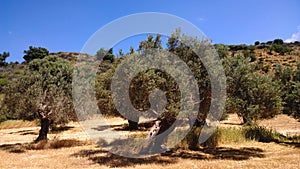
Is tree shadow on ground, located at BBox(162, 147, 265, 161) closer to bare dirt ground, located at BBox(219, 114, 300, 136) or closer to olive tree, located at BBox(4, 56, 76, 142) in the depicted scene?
olive tree, located at BBox(4, 56, 76, 142)

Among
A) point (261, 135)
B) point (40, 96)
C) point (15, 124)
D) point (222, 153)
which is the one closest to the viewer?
point (222, 153)

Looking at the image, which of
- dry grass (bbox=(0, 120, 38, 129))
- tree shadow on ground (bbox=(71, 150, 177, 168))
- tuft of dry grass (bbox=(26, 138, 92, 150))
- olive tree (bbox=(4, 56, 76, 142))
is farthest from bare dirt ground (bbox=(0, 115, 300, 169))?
dry grass (bbox=(0, 120, 38, 129))

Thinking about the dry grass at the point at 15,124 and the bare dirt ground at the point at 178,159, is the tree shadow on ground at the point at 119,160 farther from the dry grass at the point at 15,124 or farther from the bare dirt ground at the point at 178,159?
the dry grass at the point at 15,124

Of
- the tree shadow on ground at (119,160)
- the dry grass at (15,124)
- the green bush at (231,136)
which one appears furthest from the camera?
the dry grass at (15,124)

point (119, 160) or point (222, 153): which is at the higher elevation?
point (222, 153)

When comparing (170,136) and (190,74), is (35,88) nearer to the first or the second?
(170,136)

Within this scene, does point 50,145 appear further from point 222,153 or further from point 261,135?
point 261,135

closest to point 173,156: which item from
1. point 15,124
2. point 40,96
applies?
point 40,96

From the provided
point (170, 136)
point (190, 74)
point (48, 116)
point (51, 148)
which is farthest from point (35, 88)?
point (190, 74)

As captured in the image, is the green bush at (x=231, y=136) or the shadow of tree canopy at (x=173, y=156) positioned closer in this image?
the shadow of tree canopy at (x=173, y=156)

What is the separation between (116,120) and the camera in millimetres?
40375

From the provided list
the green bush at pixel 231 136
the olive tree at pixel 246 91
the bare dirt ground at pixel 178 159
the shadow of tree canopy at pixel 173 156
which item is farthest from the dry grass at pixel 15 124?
the olive tree at pixel 246 91

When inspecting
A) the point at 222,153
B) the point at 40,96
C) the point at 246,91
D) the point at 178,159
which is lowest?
the point at 178,159

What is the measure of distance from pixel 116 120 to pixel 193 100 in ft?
95.6
